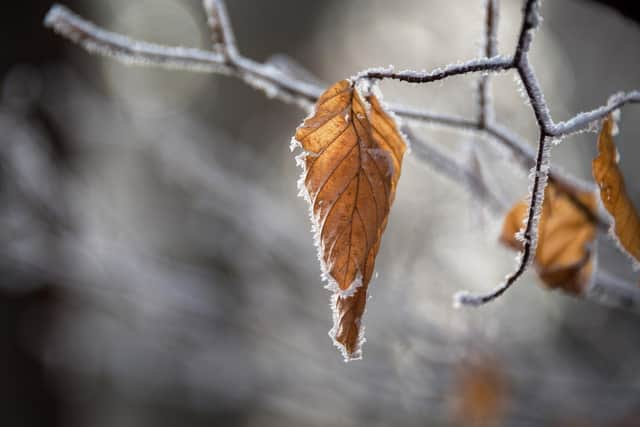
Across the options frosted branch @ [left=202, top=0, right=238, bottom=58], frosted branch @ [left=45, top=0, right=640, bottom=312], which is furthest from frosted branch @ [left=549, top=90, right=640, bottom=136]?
frosted branch @ [left=202, top=0, right=238, bottom=58]

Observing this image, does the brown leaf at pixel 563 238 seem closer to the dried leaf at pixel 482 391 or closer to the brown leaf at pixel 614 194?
the brown leaf at pixel 614 194

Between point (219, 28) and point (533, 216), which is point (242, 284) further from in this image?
point (533, 216)

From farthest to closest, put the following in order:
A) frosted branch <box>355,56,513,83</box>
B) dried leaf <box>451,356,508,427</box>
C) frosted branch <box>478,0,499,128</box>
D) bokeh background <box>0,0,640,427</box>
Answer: bokeh background <box>0,0,640,427</box>
dried leaf <box>451,356,508,427</box>
frosted branch <box>478,0,499,128</box>
frosted branch <box>355,56,513,83</box>

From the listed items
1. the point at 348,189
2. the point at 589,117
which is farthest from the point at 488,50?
the point at 348,189

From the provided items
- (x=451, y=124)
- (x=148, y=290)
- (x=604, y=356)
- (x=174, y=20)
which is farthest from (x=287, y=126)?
(x=451, y=124)

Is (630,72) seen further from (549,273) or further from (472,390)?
(549,273)

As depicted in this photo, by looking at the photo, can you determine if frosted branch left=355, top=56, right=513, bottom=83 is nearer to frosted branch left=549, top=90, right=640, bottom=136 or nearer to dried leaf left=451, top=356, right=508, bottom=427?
frosted branch left=549, top=90, right=640, bottom=136

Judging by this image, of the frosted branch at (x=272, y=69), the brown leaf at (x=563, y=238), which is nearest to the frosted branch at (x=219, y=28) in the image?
the frosted branch at (x=272, y=69)
